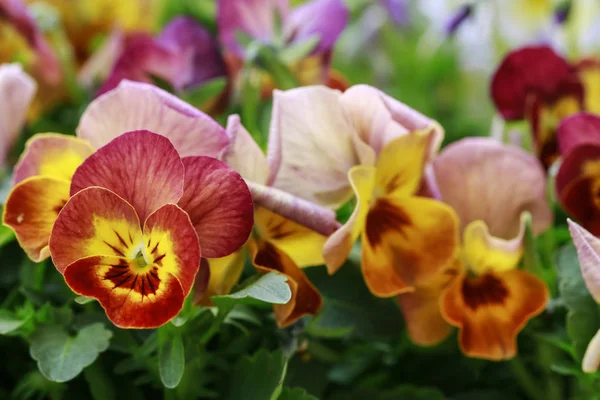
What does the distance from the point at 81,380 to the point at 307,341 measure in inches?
6.3

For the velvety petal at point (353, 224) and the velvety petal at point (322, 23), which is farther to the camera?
the velvety petal at point (322, 23)

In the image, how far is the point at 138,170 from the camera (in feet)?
1.22

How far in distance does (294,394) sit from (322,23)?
0.34m

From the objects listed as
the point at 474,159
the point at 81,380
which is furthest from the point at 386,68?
the point at 81,380

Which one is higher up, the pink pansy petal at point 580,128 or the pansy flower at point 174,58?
the pink pansy petal at point 580,128

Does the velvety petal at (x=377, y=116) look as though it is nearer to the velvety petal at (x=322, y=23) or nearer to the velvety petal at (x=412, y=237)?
the velvety petal at (x=412, y=237)

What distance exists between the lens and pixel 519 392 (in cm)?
60

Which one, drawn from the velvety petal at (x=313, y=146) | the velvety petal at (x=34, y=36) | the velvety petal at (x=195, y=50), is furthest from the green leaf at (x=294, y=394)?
the velvety petal at (x=34, y=36)

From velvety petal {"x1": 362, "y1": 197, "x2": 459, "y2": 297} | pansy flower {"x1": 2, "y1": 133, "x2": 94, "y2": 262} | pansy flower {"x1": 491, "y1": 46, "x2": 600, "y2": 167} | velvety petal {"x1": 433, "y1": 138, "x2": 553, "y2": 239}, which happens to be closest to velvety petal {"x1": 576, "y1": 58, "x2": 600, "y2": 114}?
pansy flower {"x1": 491, "y1": 46, "x2": 600, "y2": 167}

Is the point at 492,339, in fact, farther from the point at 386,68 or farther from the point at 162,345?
the point at 386,68

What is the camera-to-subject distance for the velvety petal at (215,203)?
1.23 ft

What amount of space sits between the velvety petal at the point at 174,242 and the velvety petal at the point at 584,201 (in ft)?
0.90

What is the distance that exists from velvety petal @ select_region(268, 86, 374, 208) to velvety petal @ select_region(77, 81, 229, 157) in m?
0.04

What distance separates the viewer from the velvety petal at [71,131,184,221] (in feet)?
1.20
